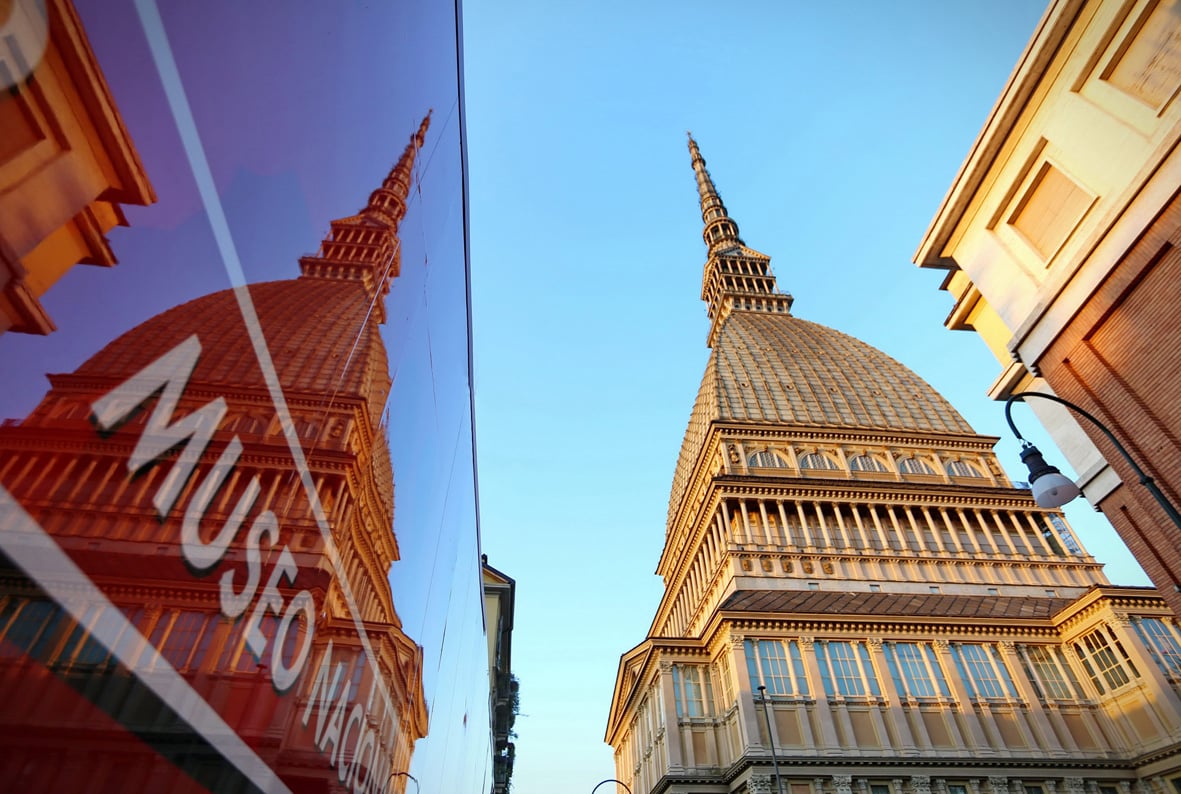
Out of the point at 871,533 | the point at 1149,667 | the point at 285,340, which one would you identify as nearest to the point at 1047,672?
the point at 1149,667

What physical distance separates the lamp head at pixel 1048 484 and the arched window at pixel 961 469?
55.9 m

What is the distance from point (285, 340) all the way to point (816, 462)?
2353 inches

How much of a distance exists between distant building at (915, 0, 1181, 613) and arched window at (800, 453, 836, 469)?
43541 mm

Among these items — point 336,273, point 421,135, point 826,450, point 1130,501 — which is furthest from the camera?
point 826,450

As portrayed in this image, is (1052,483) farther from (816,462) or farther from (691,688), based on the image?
(816,462)

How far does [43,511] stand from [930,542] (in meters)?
58.1

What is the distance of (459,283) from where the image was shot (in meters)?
7.51

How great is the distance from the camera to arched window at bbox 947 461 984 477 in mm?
59062

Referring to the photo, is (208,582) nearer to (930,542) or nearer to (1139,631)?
(1139,631)

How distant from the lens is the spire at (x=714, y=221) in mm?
115500

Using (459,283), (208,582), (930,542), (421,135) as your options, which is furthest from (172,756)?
(930,542)

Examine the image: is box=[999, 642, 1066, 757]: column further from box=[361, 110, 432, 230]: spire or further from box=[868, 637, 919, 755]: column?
box=[361, 110, 432, 230]: spire

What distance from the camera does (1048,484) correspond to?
9.38 metres

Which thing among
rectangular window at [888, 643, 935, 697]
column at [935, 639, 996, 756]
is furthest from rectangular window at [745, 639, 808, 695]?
column at [935, 639, 996, 756]
